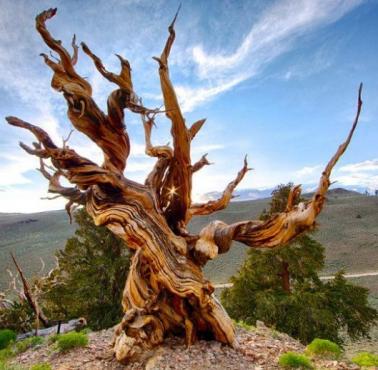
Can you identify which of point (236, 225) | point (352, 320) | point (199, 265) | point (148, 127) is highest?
point (148, 127)

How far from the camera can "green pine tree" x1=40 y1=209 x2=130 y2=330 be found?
34.9ft

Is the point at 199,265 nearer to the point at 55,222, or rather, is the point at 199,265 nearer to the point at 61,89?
the point at 61,89

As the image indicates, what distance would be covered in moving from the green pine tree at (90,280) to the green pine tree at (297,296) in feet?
12.6

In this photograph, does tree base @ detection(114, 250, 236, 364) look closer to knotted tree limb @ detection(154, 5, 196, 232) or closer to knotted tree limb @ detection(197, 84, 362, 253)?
knotted tree limb @ detection(197, 84, 362, 253)

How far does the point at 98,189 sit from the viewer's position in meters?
5.10

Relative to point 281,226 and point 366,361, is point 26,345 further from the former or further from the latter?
point 366,361

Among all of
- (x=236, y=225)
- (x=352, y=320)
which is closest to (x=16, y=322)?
(x=236, y=225)

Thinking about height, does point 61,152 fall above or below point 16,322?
above

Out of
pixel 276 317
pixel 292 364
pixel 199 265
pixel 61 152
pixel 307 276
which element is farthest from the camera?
pixel 307 276

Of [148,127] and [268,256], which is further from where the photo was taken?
[268,256]

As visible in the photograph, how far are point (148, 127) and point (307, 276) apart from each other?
794 cm

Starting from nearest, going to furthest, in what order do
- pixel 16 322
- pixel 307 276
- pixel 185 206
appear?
pixel 185 206, pixel 16 322, pixel 307 276

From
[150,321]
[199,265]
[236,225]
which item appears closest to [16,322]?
[150,321]

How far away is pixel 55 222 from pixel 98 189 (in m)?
69.1
